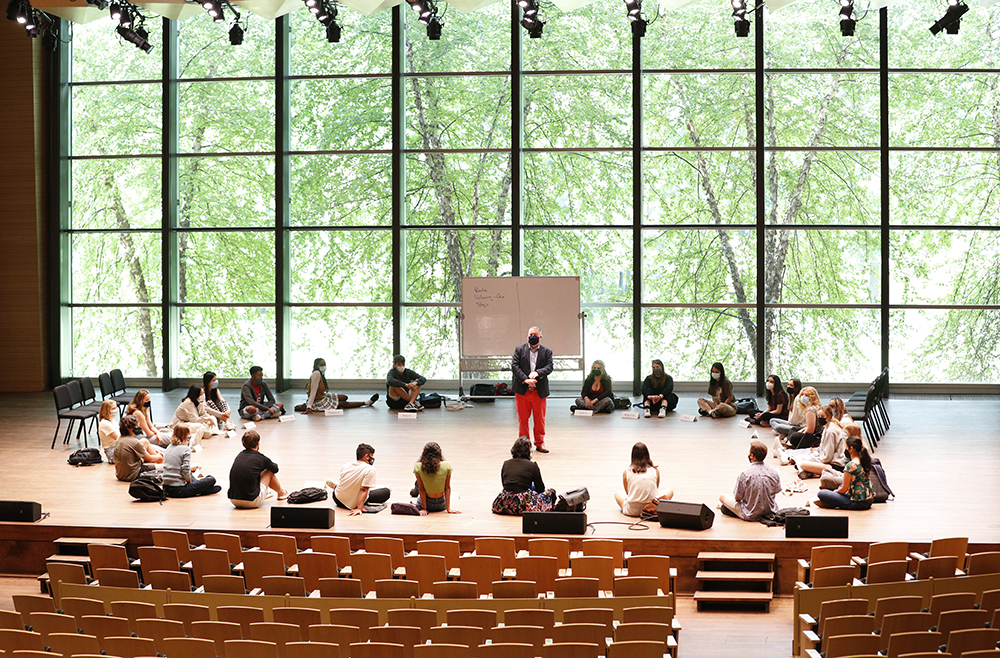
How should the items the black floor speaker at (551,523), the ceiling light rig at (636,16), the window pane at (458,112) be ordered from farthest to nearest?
the window pane at (458,112), the ceiling light rig at (636,16), the black floor speaker at (551,523)

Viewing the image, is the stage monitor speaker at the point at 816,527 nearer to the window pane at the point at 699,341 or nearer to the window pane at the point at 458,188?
the window pane at the point at 699,341

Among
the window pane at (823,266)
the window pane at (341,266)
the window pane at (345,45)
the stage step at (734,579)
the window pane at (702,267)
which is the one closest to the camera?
the stage step at (734,579)

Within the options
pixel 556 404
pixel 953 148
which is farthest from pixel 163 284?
pixel 953 148

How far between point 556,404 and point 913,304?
5.70 meters

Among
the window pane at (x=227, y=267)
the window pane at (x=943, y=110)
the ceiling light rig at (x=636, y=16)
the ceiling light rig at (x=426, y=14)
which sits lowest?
the window pane at (x=227, y=267)

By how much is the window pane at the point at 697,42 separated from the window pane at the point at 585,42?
0.40 m

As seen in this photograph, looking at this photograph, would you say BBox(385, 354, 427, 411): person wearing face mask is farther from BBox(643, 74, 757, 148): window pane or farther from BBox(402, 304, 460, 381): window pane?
BBox(643, 74, 757, 148): window pane

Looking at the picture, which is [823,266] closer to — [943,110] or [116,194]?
[943,110]

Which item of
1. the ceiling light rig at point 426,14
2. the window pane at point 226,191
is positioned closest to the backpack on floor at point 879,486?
the ceiling light rig at point 426,14

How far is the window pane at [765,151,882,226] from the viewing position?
14.1 metres

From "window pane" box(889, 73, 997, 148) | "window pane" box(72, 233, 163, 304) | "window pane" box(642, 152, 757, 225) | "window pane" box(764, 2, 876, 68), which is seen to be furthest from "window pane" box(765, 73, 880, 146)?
"window pane" box(72, 233, 163, 304)

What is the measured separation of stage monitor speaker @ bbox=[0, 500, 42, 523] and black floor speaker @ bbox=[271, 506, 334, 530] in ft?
6.58

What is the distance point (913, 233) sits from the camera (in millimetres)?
14039

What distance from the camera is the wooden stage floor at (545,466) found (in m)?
7.44
